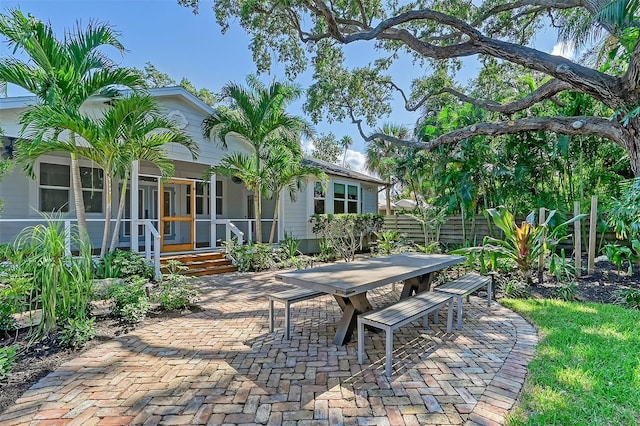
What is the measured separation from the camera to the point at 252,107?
423 inches

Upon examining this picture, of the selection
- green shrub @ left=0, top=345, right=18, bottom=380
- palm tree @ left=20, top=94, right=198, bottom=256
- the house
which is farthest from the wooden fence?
green shrub @ left=0, top=345, right=18, bottom=380

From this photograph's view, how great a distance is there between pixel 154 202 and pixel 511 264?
37.7 ft

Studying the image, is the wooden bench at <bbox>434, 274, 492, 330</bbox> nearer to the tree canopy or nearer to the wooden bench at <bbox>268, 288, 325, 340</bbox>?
A: the wooden bench at <bbox>268, 288, 325, 340</bbox>

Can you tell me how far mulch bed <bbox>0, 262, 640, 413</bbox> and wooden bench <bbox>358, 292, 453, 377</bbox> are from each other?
3315mm

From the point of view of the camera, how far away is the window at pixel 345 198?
1636 centimetres

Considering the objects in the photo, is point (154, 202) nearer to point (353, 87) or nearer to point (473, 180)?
point (353, 87)

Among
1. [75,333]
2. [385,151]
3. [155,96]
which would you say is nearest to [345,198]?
[155,96]

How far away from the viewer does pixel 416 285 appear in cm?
593

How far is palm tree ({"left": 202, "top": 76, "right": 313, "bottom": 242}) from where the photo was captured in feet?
35.1

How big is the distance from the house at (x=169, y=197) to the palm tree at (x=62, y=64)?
46.0 inches

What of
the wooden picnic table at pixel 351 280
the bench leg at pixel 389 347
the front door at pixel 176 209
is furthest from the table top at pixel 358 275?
the front door at pixel 176 209

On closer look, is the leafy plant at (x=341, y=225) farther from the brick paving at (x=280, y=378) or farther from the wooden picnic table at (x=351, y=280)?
the brick paving at (x=280, y=378)

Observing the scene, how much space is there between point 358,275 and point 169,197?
9676mm

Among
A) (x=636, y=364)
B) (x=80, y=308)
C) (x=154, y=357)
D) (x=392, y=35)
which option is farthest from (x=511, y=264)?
(x=80, y=308)
